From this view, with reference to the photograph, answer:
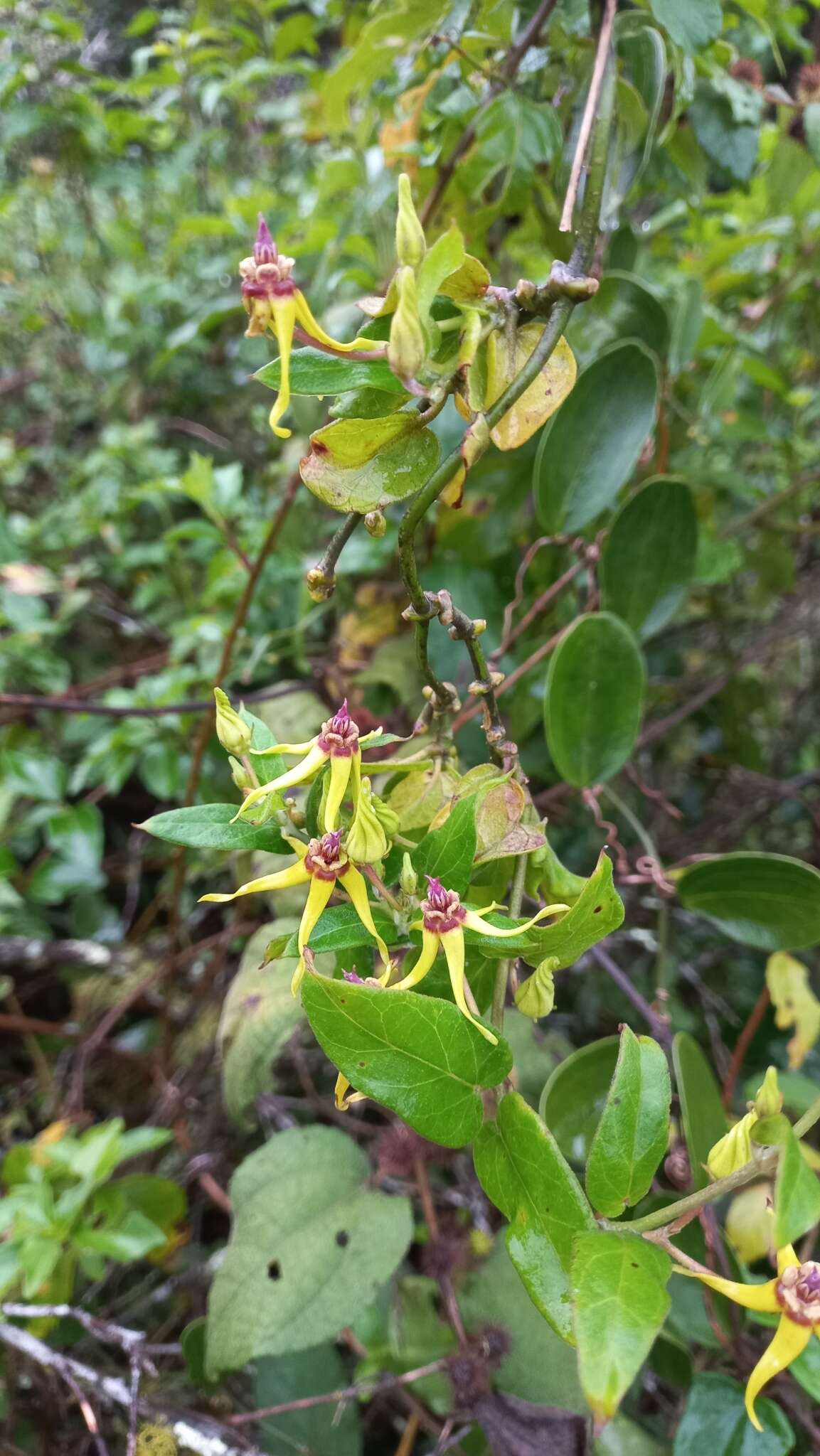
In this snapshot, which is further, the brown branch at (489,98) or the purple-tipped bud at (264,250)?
the brown branch at (489,98)

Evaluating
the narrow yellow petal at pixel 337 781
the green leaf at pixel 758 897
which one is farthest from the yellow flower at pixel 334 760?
the green leaf at pixel 758 897

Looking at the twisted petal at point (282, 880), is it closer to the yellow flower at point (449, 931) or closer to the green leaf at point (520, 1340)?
the yellow flower at point (449, 931)

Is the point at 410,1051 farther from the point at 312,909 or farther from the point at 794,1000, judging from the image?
the point at 794,1000

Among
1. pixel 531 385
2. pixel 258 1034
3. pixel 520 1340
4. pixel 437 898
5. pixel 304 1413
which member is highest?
pixel 531 385

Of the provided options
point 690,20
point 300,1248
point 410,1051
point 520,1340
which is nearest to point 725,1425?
point 520,1340

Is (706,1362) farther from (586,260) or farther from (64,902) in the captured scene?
(64,902)

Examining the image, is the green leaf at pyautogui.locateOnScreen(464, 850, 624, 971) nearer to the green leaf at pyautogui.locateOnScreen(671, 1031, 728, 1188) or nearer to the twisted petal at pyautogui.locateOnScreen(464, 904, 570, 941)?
the twisted petal at pyautogui.locateOnScreen(464, 904, 570, 941)

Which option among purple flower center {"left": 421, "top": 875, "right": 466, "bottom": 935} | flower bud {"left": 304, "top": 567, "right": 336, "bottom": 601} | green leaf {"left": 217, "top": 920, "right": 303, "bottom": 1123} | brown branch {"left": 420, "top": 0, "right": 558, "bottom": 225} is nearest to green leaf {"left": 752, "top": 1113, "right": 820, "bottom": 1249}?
purple flower center {"left": 421, "top": 875, "right": 466, "bottom": 935}
